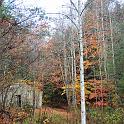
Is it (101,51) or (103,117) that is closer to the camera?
(103,117)

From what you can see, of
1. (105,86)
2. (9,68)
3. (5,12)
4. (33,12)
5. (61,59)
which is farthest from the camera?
(61,59)

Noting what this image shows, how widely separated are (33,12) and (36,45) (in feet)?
37.9

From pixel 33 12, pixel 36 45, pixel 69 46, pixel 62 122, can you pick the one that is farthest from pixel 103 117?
pixel 33 12

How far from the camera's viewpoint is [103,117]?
22.6 m

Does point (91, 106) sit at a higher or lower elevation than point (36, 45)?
lower

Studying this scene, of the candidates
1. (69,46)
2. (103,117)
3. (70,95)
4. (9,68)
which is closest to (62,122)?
(103,117)

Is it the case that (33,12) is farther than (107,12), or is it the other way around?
(107,12)

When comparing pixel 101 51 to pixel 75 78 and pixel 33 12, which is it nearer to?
pixel 75 78

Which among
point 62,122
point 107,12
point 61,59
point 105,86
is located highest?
point 107,12

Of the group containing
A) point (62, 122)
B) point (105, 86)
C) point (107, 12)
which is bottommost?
point (62, 122)

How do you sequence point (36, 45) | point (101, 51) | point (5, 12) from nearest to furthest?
point (5, 12) → point (36, 45) → point (101, 51)

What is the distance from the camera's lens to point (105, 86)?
26078 mm

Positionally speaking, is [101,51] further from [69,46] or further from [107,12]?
[107,12]

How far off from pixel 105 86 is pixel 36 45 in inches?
280
